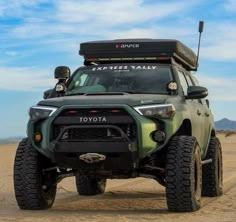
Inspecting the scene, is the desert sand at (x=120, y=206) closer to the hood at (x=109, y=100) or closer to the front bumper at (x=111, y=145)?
the front bumper at (x=111, y=145)

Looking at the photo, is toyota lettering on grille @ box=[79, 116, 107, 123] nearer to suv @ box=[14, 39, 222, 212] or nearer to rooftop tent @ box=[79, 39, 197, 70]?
suv @ box=[14, 39, 222, 212]

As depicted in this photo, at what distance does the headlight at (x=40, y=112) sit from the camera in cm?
814

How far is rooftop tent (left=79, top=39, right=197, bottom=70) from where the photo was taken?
32.3 ft

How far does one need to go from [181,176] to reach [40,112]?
75.5 inches

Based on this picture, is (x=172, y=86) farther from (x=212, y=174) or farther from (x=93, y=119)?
(x=212, y=174)

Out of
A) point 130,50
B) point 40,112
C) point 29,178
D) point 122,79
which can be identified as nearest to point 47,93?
point 122,79

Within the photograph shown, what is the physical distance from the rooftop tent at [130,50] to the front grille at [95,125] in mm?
2141

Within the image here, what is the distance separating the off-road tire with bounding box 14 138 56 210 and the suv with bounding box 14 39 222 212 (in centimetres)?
1

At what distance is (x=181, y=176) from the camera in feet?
25.9

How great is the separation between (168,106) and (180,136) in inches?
19.1

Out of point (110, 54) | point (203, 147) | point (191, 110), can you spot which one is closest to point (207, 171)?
point (203, 147)

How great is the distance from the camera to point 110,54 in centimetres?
1003

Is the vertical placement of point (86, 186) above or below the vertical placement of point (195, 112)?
below

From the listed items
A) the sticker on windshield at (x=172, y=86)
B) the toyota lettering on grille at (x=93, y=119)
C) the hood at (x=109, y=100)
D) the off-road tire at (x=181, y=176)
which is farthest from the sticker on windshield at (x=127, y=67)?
the toyota lettering on grille at (x=93, y=119)
